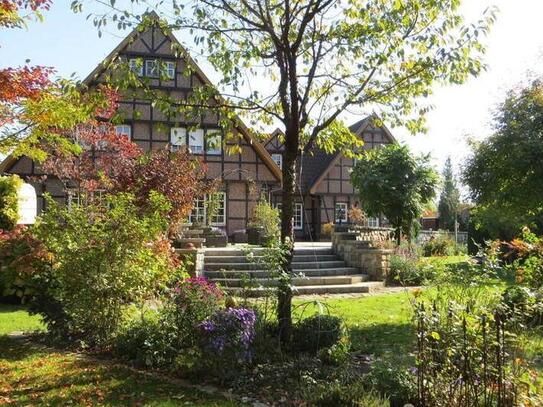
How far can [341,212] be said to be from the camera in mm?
27766

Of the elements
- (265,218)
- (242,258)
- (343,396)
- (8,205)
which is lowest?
(343,396)

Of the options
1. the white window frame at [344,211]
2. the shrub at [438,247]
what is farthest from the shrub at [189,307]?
the white window frame at [344,211]

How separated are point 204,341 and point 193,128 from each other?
2.56m

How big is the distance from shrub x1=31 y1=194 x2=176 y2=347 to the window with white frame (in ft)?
70.1

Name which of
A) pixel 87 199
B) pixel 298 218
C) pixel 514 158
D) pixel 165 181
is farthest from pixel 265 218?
pixel 514 158

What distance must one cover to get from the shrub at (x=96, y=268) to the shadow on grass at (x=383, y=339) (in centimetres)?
264

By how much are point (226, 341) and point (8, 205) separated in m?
9.30

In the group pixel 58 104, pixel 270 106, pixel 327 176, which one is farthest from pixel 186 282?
pixel 327 176

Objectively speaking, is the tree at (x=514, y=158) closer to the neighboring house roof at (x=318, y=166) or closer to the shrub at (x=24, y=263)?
the shrub at (x=24, y=263)

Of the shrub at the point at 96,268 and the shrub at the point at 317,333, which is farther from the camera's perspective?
the shrub at the point at 96,268

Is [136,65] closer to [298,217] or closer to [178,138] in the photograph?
[178,138]

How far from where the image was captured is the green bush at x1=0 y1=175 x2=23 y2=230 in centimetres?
1184

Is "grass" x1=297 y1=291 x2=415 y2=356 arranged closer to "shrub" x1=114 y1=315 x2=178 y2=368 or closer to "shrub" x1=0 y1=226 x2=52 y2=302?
"shrub" x1=114 y1=315 x2=178 y2=368

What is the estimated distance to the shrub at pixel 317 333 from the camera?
5621mm
